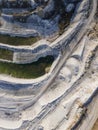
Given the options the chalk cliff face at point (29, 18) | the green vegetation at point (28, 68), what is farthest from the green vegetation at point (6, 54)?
the chalk cliff face at point (29, 18)

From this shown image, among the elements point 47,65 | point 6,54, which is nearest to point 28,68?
point 47,65

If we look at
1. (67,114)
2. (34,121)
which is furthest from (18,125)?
(67,114)

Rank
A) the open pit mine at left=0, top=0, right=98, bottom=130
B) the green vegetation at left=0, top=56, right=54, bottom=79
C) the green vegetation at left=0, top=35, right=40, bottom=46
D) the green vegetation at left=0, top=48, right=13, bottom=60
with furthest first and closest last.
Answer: the green vegetation at left=0, top=35, right=40, bottom=46 → the green vegetation at left=0, top=48, right=13, bottom=60 → the green vegetation at left=0, top=56, right=54, bottom=79 → the open pit mine at left=0, top=0, right=98, bottom=130

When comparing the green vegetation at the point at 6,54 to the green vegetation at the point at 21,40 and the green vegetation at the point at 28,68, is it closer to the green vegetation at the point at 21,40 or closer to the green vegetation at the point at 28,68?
the green vegetation at the point at 28,68

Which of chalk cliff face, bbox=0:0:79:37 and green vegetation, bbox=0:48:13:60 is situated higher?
chalk cliff face, bbox=0:0:79:37

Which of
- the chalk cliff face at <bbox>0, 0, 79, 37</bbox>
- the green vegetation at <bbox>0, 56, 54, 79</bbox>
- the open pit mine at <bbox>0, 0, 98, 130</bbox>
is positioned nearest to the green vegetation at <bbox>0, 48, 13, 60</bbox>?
the open pit mine at <bbox>0, 0, 98, 130</bbox>

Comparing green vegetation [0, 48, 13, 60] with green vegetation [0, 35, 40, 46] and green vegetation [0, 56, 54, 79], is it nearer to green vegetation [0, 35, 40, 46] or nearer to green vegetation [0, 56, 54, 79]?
green vegetation [0, 56, 54, 79]

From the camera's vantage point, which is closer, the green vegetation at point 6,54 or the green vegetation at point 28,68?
the green vegetation at point 28,68

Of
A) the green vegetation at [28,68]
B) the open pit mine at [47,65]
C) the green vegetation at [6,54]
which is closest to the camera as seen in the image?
the open pit mine at [47,65]

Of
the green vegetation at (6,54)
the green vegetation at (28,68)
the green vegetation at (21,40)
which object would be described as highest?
the green vegetation at (21,40)
